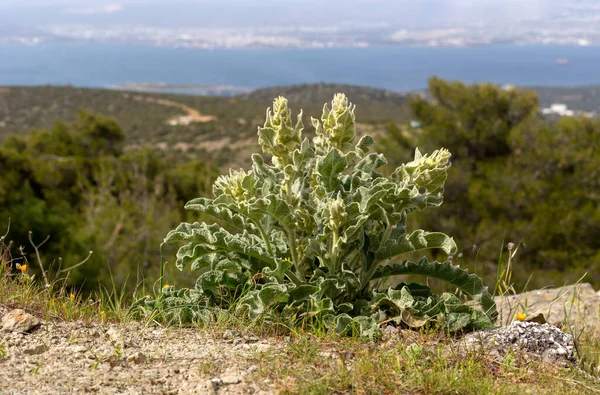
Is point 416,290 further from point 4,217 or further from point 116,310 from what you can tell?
point 4,217

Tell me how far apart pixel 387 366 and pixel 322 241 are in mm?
736

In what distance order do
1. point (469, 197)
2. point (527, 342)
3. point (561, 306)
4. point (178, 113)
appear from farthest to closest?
point (178, 113), point (469, 197), point (561, 306), point (527, 342)

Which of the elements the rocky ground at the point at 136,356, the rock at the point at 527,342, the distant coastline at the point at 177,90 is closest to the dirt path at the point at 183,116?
the distant coastline at the point at 177,90

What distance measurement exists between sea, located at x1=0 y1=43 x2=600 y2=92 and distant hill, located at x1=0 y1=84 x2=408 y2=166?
59875 mm

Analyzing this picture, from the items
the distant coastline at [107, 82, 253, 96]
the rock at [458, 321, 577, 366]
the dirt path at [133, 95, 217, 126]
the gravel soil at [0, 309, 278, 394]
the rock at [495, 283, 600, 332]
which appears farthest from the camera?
the distant coastline at [107, 82, 253, 96]

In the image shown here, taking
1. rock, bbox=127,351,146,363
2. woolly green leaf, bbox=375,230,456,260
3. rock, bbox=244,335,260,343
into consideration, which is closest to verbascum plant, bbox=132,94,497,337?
woolly green leaf, bbox=375,230,456,260

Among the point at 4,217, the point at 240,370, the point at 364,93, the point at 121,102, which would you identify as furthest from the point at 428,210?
the point at 364,93

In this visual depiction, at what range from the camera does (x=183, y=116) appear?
182 feet

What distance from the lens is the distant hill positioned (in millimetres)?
43875

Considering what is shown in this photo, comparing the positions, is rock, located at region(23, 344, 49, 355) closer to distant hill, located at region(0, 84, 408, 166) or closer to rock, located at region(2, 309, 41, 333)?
rock, located at region(2, 309, 41, 333)

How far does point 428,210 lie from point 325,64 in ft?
554

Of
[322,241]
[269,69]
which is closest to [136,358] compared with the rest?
[322,241]

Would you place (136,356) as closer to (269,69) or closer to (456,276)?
(456,276)

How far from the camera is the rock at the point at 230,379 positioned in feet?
7.19
